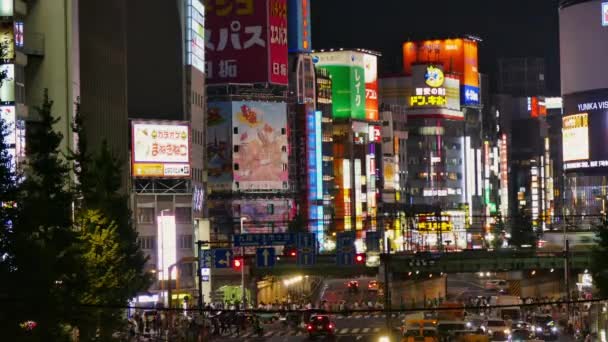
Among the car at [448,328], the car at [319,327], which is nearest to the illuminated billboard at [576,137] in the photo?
the car at [319,327]

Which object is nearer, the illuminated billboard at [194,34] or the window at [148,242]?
the window at [148,242]

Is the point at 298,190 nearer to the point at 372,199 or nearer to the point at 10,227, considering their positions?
the point at 372,199

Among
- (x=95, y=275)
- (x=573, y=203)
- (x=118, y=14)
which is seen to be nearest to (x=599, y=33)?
(x=573, y=203)

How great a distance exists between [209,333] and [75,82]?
67.1ft

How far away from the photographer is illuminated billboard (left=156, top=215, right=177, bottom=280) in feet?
263

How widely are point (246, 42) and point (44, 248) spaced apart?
295ft

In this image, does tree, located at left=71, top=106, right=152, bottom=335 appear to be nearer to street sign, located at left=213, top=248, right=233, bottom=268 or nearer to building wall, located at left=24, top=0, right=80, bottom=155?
building wall, located at left=24, top=0, right=80, bottom=155

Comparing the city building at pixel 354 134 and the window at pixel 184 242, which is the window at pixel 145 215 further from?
the city building at pixel 354 134

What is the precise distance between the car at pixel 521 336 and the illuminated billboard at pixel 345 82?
111 m

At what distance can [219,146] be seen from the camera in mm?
127562

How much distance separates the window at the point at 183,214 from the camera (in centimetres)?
9550

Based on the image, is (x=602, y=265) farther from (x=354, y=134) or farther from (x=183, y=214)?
(x=354, y=134)

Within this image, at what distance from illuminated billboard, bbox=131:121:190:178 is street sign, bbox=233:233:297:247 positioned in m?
19.3

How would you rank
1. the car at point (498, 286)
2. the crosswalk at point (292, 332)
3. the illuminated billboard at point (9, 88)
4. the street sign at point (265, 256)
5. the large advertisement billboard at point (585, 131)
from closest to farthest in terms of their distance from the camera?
the illuminated billboard at point (9, 88)
the street sign at point (265, 256)
the crosswalk at point (292, 332)
the large advertisement billboard at point (585, 131)
the car at point (498, 286)
